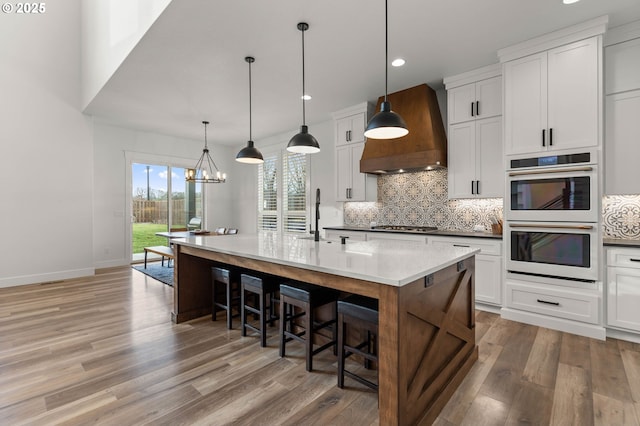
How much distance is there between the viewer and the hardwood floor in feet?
5.97

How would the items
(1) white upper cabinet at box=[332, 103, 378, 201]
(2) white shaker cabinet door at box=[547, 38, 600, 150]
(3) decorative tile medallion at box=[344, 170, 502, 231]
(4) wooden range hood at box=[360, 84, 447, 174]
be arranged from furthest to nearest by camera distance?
(1) white upper cabinet at box=[332, 103, 378, 201] < (3) decorative tile medallion at box=[344, 170, 502, 231] < (4) wooden range hood at box=[360, 84, 447, 174] < (2) white shaker cabinet door at box=[547, 38, 600, 150]

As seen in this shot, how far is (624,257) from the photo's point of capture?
2766 mm

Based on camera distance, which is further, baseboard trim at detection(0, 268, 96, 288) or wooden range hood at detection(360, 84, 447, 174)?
baseboard trim at detection(0, 268, 96, 288)

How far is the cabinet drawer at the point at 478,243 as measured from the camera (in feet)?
11.3

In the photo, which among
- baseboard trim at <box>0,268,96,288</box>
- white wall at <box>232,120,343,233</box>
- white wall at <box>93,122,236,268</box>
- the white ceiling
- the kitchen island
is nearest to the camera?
the kitchen island

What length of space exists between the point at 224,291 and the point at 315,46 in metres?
2.92

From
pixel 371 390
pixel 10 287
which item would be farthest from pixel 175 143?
pixel 371 390

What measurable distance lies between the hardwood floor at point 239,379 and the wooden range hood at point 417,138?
2.07m

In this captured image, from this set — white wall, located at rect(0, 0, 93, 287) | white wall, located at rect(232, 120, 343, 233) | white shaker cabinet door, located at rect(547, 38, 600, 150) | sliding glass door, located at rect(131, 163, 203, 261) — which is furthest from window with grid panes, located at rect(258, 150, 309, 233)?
white shaker cabinet door, located at rect(547, 38, 600, 150)

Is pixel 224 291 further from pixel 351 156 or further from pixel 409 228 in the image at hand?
pixel 351 156

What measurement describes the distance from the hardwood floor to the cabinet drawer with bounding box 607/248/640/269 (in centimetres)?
71

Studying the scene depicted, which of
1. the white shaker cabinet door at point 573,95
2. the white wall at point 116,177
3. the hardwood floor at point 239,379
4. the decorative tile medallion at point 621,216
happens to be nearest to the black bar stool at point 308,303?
the hardwood floor at point 239,379

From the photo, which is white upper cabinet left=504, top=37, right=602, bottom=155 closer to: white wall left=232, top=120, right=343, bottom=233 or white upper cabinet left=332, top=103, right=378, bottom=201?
white upper cabinet left=332, top=103, right=378, bottom=201

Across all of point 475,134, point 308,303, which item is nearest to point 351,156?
point 475,134
